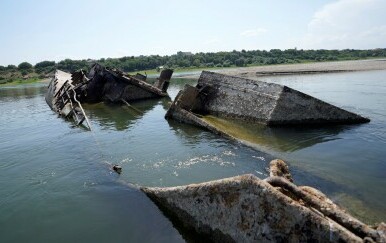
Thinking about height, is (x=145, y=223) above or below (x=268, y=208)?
below

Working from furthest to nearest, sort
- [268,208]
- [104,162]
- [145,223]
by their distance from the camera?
[104,162]
[145,223]
[268,208]

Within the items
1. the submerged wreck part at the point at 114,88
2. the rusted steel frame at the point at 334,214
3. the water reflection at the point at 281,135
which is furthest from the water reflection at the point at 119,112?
the rusted steel frame at the point at 334,214

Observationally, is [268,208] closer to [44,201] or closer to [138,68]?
[44,201]

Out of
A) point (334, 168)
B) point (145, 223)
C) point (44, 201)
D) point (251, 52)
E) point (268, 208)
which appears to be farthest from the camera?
point (251, 52)

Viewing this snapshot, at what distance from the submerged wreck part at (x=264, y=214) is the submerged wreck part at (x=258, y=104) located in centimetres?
848

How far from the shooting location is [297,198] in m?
4.73

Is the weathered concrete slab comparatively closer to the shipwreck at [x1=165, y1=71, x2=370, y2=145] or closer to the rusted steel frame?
the shipwreck at [x1=165, y1=71, x2=370, y2=145]

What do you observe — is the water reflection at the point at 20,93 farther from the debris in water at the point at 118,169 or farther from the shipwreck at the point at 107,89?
the debris in water at the point at 118,169

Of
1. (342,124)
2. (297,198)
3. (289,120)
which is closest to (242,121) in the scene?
(289,120)

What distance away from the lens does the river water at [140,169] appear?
6828 mm

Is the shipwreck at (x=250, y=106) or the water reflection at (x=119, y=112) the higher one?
the shipwreck at (x=250, y=106)

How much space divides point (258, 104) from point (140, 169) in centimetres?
641

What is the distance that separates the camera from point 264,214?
15.3 ft

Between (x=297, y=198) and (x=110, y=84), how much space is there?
23313 mm
